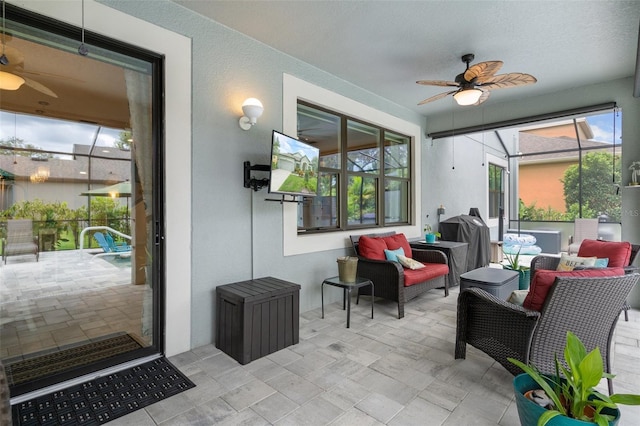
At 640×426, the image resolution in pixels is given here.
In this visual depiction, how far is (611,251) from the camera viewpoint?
11.3ft

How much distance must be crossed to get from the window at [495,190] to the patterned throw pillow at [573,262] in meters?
6.03

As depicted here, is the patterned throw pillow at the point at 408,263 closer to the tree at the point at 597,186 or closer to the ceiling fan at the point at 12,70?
the ceiling fan at the point at 12,70

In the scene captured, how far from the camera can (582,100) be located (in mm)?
4586

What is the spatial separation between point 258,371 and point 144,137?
2.14 meters

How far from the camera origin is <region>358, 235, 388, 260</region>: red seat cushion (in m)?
4.16

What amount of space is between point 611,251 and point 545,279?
2.30 meters

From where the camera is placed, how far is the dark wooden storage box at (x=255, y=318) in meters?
2.63

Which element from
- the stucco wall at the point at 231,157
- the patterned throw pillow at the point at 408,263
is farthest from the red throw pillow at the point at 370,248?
the stucco wall at the point at 231,157

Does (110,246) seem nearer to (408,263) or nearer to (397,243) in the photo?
(408,263)

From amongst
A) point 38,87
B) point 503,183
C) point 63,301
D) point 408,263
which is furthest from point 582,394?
point 503,183

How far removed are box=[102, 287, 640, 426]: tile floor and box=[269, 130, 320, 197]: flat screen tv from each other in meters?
1.49

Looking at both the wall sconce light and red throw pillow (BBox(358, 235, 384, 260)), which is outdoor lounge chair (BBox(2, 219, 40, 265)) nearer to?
the wall sconce light

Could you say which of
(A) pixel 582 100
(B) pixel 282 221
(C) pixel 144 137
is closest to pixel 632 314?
(A) pixel 582 100

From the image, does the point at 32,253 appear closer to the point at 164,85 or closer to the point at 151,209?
the point at 151,209
